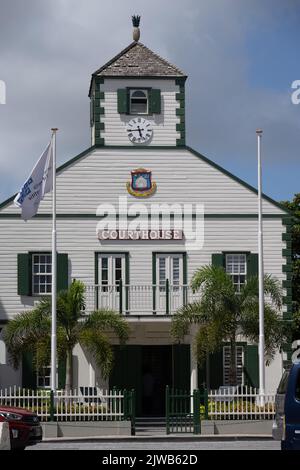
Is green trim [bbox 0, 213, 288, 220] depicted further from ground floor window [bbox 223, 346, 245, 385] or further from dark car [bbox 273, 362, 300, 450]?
dark car [bbox 273, 362, 300, 450]

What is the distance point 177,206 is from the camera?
119 ft

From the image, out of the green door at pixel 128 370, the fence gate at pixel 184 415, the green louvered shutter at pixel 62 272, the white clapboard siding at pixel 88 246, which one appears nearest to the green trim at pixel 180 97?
the white clapboard siding at pixel 88 246

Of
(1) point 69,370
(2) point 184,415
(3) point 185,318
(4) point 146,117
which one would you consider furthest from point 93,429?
(4) point 146,117

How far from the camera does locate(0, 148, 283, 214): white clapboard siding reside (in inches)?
1435

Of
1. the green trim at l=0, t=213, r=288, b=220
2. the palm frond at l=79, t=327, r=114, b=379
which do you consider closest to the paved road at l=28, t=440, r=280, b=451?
the palm frond at l=79, t=327, r=114, b=379

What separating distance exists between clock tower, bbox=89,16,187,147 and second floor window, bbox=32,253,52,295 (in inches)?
166

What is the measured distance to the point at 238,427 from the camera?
98.9 feet

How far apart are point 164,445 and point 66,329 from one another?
6597 mm

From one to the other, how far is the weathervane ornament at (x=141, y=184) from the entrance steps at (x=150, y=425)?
23.1ft

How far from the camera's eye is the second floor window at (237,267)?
120ft

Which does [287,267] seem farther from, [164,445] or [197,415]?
[164,445]

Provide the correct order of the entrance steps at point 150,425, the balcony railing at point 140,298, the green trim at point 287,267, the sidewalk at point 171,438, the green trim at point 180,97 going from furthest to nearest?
the green trim at point 180,97, the green trim at point 287,267, the balcony railing at point 140,298, the entrance steps at point 150,425, the sidewalk at point 171,438

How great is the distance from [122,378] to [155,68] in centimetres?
1015

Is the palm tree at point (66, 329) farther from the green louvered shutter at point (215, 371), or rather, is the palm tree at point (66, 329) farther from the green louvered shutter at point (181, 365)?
the green louvered shutter at point (215, 371)
